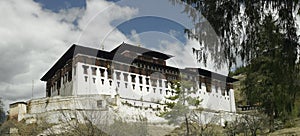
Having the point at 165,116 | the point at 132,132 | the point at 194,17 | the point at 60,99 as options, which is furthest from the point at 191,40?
the point at 60,99

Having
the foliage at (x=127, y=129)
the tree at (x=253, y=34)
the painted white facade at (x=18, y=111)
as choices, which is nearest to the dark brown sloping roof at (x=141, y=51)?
the tree at (x=253, y=34)

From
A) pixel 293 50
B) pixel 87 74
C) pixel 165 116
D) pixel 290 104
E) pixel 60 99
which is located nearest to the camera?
pixel 293 50

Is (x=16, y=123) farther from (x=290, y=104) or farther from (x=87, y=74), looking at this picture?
(x=290, y=104)

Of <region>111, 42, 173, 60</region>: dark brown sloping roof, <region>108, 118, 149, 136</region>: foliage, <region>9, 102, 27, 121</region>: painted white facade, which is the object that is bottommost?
<region>108, 118, 149, 136</region>: foliage

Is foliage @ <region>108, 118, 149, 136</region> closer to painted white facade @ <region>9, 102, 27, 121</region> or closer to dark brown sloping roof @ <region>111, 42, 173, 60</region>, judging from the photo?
dark brown sloping roof @ <region>111, 42, 173, 60</region>

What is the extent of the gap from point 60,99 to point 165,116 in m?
18.7

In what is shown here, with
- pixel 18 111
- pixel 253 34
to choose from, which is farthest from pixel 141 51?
pixel 18 111

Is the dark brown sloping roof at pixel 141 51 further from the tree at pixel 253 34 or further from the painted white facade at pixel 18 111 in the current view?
the painted white facade at pixel 18 111

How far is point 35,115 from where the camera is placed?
33.6 meters

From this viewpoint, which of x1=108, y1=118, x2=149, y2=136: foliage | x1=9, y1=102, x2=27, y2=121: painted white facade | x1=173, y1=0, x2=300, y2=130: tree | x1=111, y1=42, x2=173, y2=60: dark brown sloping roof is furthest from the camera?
x1=9, y1=102, x2=27, y2=121: painted white facade

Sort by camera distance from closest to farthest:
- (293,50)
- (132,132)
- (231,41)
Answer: (293,50), (231,41), (132,132)

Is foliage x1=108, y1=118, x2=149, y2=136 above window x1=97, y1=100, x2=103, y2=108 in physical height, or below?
below

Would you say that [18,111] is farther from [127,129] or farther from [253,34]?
[253,34]

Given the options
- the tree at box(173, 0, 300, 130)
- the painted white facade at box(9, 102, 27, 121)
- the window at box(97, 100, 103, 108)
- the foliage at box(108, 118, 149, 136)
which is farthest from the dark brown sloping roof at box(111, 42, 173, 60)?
the painted white facade at box(9, 102, 27, 121)
